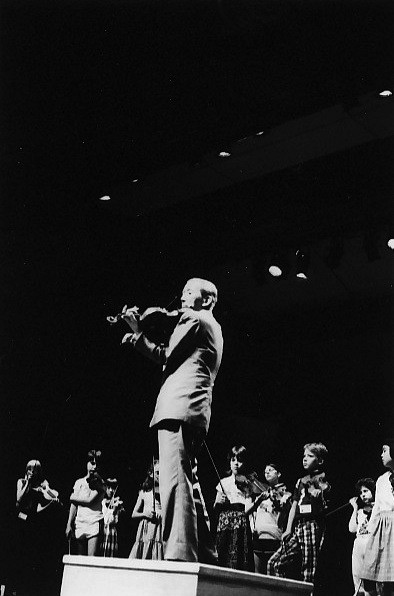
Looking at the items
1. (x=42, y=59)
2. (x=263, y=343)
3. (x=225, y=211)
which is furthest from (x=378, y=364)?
(x=42, y=59)

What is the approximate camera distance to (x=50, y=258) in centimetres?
802

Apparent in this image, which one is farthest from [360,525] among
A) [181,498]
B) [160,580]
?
[160,580]

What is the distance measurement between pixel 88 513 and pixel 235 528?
160 centimetres

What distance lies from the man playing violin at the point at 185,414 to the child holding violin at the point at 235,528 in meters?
3.24

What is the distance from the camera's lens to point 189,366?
3.21 metres

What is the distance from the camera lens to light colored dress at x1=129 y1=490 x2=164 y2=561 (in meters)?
6.19

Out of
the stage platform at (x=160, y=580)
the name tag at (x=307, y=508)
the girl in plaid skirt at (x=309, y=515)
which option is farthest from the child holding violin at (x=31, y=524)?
the stage platform at (x=160, y=580)

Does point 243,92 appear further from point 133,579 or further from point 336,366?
point 336,366

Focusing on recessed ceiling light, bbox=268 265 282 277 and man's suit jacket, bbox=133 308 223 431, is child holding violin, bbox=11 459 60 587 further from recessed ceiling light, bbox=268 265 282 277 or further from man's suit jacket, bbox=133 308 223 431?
man's suit jacket, bbox=133 308 223 431

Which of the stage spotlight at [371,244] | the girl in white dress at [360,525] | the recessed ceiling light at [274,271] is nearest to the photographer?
the girl in white dress at [360,525]

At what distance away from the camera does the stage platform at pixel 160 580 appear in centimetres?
273

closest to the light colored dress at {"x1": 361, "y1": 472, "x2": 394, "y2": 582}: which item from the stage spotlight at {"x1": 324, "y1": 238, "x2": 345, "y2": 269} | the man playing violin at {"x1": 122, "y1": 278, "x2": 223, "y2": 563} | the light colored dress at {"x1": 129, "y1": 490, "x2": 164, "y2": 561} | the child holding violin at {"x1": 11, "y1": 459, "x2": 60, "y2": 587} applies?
the light colored dress at {"x1": 129, "y1": 490, "x2": 164, "y2": 561}

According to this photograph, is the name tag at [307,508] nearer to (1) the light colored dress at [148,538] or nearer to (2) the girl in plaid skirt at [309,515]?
(2) the girl in plaid skirt at [309,515]

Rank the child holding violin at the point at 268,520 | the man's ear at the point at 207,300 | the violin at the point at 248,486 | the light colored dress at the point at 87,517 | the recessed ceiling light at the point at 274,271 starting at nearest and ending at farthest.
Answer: the man's ear at the point at 207,300 < the child holding violin at the point at 268,520 < the violin at the point at 248,486 < the light colored dress at the point at 87,517 < the recessed ceiling light at the point at 274,271
